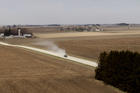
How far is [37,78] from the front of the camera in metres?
17.6

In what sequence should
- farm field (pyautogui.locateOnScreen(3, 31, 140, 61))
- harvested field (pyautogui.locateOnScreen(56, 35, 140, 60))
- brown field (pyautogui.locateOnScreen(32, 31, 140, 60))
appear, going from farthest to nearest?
farm field (pyautogui.locateOnScreen(3, 31, 140, 61))
brown field (pyautogui.locateOnScreen(32, 31, 140, 60))
harvested field (pyautogui.locateOnScreen(56, 35, 140, 60))

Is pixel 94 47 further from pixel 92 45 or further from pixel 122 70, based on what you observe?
pixel 122 70

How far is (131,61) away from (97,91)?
9.26ft

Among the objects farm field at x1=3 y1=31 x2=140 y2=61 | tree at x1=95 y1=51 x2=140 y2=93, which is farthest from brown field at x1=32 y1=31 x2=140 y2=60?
tree at x1=95 y1=51 x2=140 y2=93

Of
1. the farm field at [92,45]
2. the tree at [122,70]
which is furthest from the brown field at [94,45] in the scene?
the tree at [122,70]

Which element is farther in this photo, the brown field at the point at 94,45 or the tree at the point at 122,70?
the brown field at the point at 94,45

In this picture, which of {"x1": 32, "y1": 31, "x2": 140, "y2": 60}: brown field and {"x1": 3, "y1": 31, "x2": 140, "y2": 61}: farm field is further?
{"x1": 3, "y1": 31, "x2": 140, "y2": 61}: farm field

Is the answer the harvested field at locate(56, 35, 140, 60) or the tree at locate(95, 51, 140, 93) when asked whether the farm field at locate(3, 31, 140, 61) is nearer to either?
the harvested field at locate(56, 35, 140, 60)

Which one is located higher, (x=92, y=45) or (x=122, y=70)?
(x=122, y=70)

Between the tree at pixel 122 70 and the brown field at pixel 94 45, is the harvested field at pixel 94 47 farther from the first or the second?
the tree at pixel 122 70

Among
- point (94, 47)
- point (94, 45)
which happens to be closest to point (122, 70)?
point (94, 47)

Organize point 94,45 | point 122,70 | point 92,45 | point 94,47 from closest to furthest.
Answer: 1. point 122,70
2. point 94,47
3. point 94,45
4. point 92,45

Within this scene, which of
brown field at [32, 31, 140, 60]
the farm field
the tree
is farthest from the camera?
the farm field

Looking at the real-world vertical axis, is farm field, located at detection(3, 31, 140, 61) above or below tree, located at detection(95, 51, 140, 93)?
below
